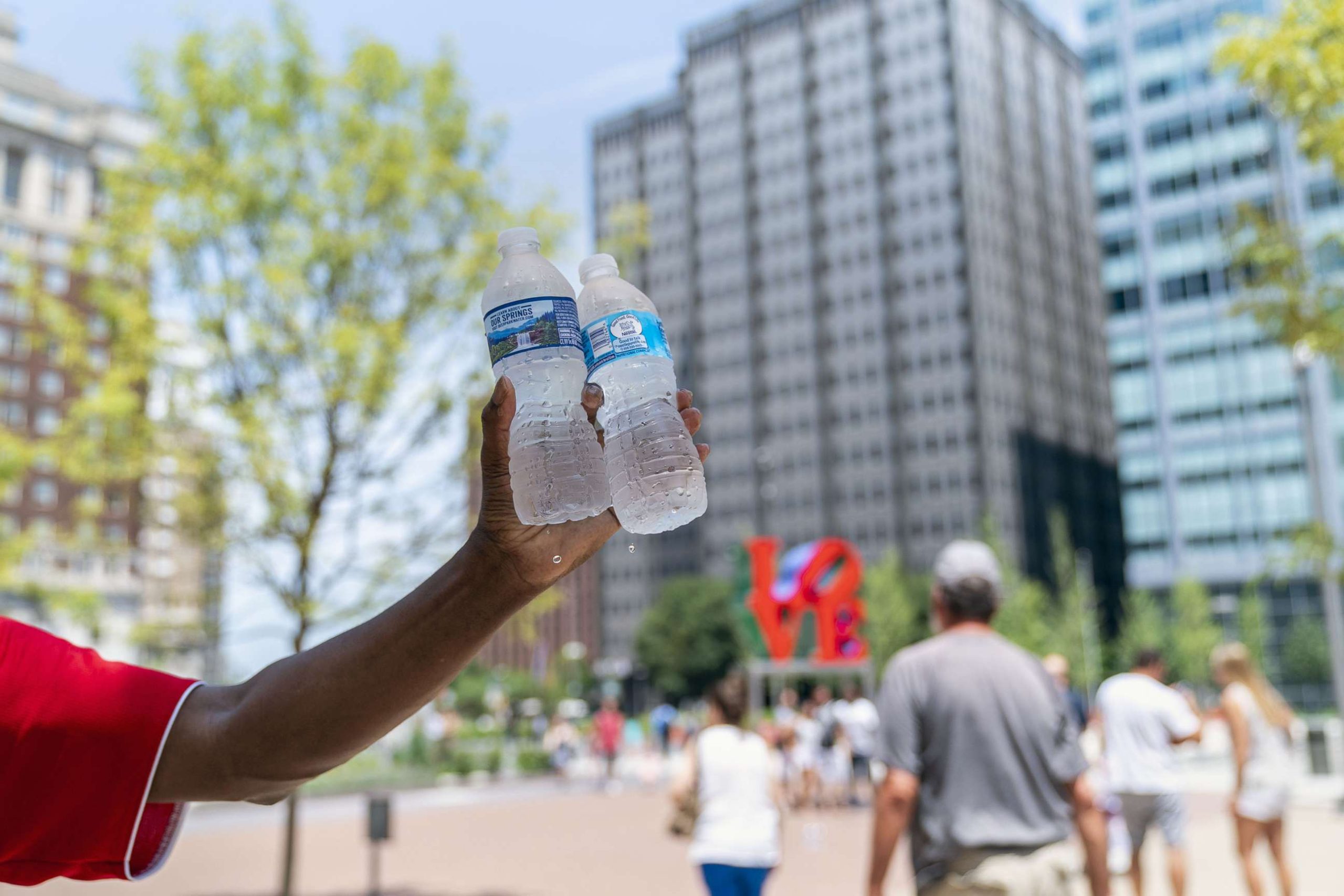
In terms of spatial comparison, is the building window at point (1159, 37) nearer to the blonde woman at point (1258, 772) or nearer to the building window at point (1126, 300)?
the building window at point (1126, 300)

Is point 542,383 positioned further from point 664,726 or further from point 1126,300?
point 1126,300

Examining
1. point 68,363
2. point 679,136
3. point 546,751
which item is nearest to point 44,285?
point 68,363

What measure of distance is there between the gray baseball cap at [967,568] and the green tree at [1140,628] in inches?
2234

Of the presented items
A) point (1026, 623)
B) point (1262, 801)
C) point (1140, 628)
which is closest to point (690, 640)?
point (1140, 628)

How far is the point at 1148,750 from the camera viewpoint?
7562 mm

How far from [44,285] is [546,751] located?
22.9 meters

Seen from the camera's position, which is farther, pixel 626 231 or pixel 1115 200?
pixel 1115 200

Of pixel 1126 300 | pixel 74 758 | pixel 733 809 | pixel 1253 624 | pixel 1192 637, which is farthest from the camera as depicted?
pixel 1126 300

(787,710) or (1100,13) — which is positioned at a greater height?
(1100,13)

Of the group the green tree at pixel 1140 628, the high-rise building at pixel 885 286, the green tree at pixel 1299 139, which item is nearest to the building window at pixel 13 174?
the high-rise building at pixel 885 286

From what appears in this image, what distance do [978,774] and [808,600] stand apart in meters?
17.5

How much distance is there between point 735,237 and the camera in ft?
340

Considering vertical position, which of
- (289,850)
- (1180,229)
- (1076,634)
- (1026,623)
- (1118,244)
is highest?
(1118,244)

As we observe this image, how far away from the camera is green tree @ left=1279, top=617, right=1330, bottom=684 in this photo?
62750 mm
